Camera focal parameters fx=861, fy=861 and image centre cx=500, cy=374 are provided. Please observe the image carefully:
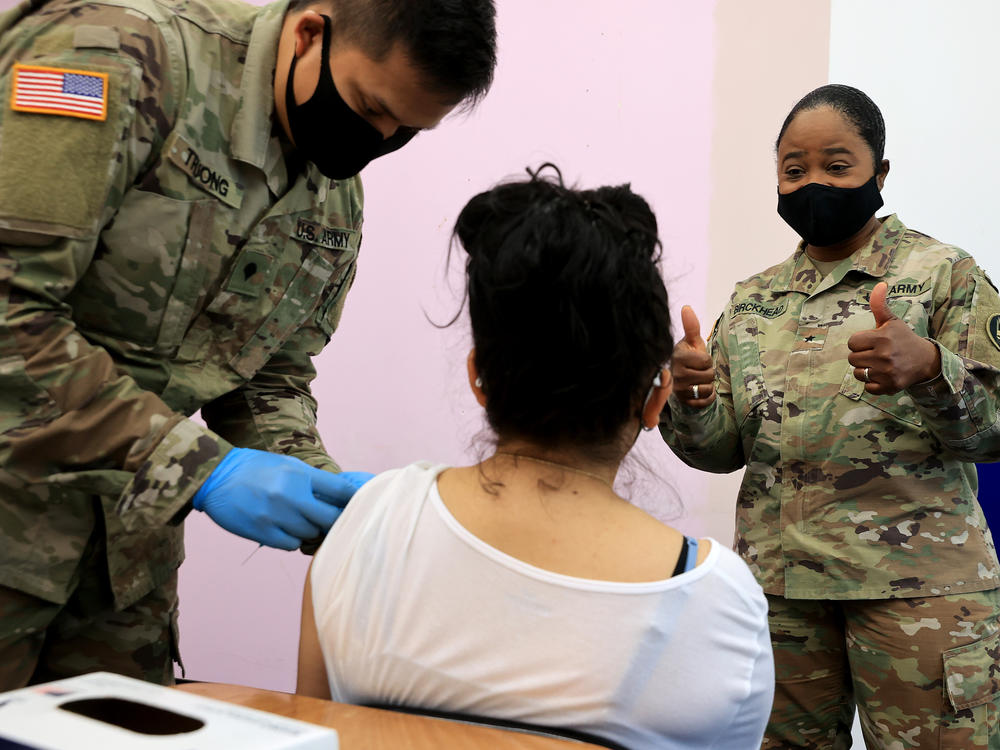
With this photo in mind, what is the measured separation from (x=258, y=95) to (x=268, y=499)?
647 mm

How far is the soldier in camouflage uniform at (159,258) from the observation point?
116cm

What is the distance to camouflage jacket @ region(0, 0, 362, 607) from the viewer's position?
1.15 m

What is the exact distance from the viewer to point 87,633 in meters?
1.41

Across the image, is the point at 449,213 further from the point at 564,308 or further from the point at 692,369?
the point at 564,308

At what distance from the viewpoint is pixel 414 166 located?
2.73 m

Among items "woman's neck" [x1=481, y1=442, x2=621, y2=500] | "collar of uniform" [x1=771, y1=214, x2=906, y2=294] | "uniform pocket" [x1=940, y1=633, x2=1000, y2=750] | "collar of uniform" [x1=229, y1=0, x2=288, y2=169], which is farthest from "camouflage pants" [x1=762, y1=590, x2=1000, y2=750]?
"collar of uniform" [x1=229, y1=0, x2=288, y2=169]

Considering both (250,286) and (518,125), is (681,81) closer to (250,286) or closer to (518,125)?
(518,125)

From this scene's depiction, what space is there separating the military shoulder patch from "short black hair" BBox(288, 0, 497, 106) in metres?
1.07

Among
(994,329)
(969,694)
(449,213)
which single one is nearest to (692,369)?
(994,329)

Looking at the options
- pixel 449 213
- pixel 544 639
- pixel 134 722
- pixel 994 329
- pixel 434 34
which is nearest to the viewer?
pixel 134 722

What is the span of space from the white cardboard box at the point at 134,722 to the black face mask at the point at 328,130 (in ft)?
2.92

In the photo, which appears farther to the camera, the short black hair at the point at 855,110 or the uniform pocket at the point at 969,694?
the short black hair at the point at 855,110

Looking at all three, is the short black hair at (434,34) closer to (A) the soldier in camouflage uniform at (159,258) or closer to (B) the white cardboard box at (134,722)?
(A) the soldier in camouflage uniform at (159,258)

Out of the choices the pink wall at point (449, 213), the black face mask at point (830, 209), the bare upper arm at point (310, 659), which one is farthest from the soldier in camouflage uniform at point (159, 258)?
the pink wall at point (449, 213)
